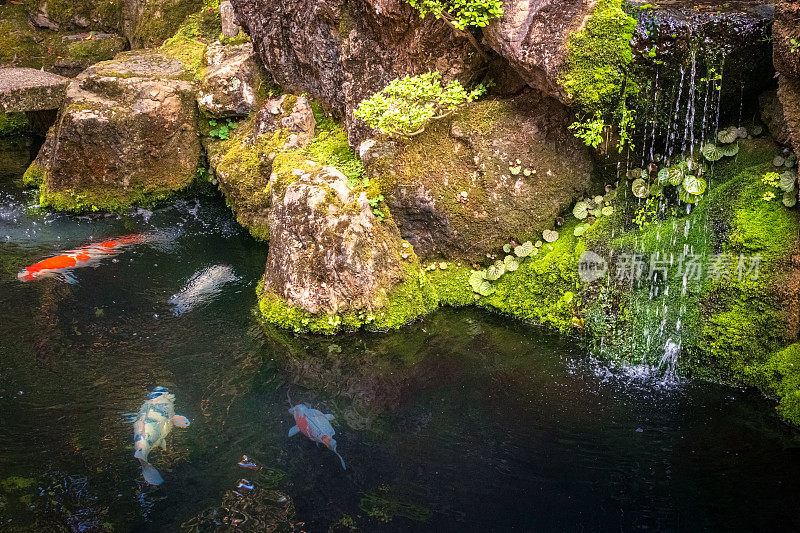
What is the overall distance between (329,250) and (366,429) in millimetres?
2449

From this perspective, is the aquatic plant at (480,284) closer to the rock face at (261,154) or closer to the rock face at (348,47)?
the rock face at (348,47)

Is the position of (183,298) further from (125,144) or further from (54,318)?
(125,144)

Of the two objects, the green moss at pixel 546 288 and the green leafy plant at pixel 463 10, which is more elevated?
the green leafy plant at pixel 463 10

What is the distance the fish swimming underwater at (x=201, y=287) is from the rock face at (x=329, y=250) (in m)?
1.24

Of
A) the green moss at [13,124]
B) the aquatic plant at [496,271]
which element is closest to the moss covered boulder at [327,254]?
the aquatic plant at [496,271]

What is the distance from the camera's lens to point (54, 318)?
8.03m

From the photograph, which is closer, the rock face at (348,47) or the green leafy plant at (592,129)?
the green leafy plant at (592,129)

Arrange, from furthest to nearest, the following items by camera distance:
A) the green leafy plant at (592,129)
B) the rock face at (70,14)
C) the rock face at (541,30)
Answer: the rock face at (70,14)
the green leafy plant at (592,129)
the rock face at (541,30)

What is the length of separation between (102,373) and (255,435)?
216 centimetres

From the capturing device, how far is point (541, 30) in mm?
7059

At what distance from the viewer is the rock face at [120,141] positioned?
35.2 feet

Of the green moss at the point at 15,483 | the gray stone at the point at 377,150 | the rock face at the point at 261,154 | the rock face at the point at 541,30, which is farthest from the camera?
the rock face at the point at 261,154

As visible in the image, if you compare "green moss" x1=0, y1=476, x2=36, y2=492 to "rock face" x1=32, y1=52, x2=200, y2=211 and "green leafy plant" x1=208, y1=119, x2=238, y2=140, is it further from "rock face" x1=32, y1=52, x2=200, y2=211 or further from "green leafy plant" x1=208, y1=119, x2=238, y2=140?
"green leafy plant" x1=208, y1=119, x2=238, y2=140

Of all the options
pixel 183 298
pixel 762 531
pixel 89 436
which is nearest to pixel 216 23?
pixel 183 298
